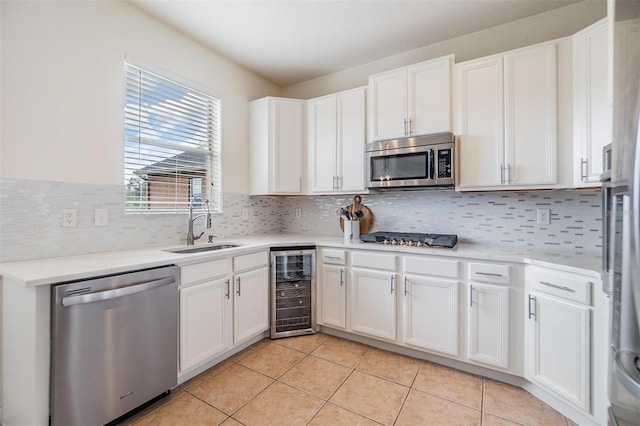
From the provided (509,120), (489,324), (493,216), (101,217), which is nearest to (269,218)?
(101,217)

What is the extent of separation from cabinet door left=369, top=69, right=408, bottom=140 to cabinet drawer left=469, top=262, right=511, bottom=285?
1273 mm

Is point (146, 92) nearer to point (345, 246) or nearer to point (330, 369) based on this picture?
point (345, 246)

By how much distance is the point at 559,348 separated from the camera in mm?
1728

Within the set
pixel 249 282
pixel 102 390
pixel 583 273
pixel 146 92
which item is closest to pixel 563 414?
pixel 583 273

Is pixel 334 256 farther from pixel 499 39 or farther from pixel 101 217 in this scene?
pixel 499 39

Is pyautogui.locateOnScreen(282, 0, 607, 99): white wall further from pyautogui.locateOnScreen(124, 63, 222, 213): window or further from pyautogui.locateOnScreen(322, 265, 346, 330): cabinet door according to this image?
pyautogui.locateOnScreen(322, 265, 346, 330): cabinet door

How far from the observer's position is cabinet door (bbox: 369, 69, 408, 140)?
2574mm

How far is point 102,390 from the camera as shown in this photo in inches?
58.6

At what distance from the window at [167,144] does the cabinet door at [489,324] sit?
2.46 meters

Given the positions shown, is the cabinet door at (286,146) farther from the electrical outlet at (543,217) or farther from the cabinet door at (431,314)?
the electrical outlet at (543,217)

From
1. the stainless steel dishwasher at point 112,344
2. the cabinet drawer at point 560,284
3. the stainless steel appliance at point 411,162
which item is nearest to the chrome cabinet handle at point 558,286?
the cabinet drawer at point 560,284

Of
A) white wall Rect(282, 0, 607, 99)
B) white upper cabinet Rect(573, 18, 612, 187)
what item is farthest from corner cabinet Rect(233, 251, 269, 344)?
white upper cabinet Rect(573, 18, 612, 187)

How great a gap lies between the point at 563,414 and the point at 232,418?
1.98 metres

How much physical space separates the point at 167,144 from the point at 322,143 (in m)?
1.49
